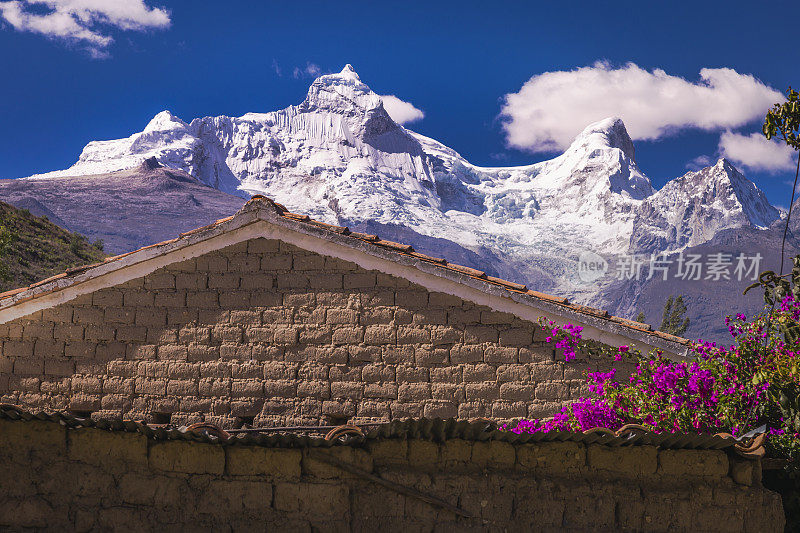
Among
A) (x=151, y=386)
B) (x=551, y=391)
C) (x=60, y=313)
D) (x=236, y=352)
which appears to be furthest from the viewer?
(x=60, y=313)

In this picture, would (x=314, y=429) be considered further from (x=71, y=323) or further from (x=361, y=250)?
(x=71, y=323)

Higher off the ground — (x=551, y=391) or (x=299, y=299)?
(x=299, y=299)

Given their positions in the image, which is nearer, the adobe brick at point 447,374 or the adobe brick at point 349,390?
the adobe brick at point 447,374

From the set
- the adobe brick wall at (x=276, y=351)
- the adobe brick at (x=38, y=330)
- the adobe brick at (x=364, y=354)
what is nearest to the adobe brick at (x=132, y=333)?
the adobe brick wall at (x=276, y=351)

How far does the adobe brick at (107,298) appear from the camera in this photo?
7531mm

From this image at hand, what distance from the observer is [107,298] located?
7551 mm

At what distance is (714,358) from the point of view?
19.4 feet

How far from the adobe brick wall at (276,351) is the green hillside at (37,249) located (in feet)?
81.0

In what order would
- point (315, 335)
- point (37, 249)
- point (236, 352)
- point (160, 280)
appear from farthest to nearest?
point (37, 249) < point (160, 280) < point (236, 352) < point (315, 335)

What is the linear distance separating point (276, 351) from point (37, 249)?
3400 centimetres

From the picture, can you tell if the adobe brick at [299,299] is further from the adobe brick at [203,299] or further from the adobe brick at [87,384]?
the adobe brick at [87,384]

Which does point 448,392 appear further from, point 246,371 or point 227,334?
point 227,334

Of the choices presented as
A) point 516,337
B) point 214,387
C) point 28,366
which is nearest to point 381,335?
point 516,337

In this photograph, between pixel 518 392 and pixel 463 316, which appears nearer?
pixel 518 392
